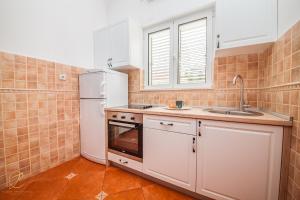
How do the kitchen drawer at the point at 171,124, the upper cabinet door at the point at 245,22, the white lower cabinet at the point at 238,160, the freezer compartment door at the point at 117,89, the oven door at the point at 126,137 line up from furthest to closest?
1. the freezer compartment door at the point at 117,89
2. the oven door at the point at 126,137
3. the kitchen drawer at the point at 171,124
4. the upper cabinet door at the point at 245,22
5. the white lower cabinet at the point at 238,160

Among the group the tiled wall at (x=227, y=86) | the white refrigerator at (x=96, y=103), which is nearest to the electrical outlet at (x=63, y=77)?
the white refrigerator at (x=96, y=103)

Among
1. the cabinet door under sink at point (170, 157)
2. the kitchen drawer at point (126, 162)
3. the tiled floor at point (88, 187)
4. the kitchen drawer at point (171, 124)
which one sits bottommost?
the tiled floor at point (88, 187)

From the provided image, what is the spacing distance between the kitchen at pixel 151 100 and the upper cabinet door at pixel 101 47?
0.02 metres

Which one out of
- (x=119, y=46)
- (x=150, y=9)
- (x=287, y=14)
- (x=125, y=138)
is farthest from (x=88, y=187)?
(x=150, y=9)

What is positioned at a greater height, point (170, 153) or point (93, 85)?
point (93, 85)

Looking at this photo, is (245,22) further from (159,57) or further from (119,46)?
(119,46)

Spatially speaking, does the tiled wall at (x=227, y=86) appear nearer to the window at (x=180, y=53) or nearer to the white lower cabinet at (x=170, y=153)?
the window at (x=180, y=53)

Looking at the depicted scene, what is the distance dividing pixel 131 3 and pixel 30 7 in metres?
1.49

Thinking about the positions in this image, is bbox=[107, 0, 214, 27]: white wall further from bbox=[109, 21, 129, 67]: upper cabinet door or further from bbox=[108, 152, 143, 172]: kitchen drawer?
bbox=[108, 152, 143, 172]: kitchen drawer

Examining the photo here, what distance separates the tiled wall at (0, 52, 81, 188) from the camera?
145cm

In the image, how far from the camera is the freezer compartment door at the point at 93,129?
6.25 feet

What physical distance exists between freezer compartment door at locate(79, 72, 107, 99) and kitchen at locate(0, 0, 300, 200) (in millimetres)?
15

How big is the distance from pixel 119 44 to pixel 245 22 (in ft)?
5.44

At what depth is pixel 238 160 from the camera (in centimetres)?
106
